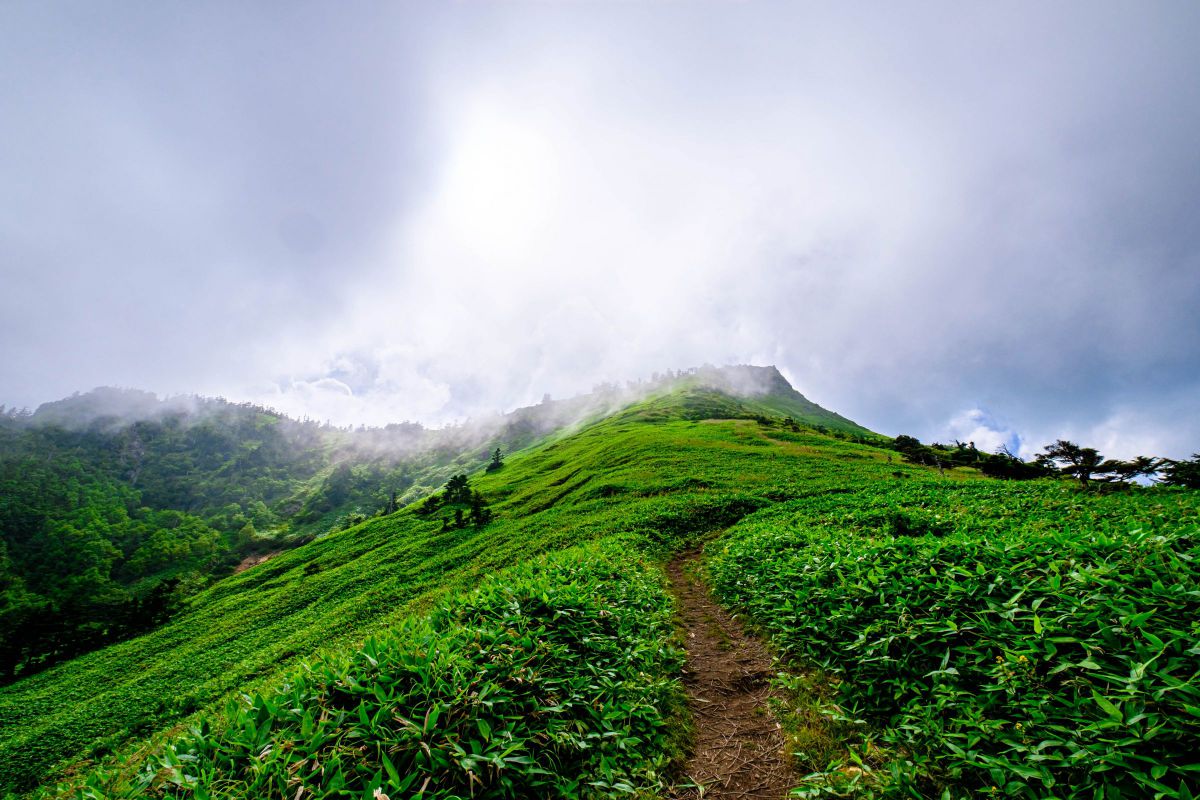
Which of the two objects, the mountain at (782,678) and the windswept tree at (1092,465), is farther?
the windswept tree at (1092,465)

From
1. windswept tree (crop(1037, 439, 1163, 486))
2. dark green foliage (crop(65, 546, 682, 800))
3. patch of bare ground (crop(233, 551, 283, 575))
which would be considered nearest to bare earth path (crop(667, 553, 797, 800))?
dark green foliage (crop(65, 546, 682, 800))

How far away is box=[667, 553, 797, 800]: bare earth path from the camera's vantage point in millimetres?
5492

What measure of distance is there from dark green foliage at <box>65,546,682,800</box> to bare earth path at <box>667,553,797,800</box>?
1.77 ft

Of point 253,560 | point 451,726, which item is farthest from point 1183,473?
point 253,560

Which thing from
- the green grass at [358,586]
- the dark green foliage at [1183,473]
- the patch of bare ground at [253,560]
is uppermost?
the dark green foliage at [1183,473]

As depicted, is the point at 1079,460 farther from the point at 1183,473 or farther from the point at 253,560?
the point at 253,560

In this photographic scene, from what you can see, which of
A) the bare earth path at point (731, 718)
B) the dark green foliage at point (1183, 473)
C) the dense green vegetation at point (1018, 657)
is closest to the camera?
the dense green vegetation at point (1018, 657)

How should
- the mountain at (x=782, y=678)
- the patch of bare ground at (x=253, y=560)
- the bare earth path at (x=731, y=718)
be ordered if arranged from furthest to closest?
the patch of bare ground at (x=253, y=560) < the bare earth path at (x=731, y=718) < the mountain at (x=782, y=678)

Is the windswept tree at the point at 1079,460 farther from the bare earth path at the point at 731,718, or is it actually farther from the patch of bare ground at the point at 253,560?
the patch of bare ground at the point at 253,560

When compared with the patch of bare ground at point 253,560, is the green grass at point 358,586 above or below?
above

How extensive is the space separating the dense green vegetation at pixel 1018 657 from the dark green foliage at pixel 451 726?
263cm

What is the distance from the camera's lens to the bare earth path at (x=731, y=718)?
5.49 meters

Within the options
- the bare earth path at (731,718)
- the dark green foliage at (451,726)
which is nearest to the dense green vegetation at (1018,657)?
the bare earth path at (731,718)

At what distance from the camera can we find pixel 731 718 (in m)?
7.01
